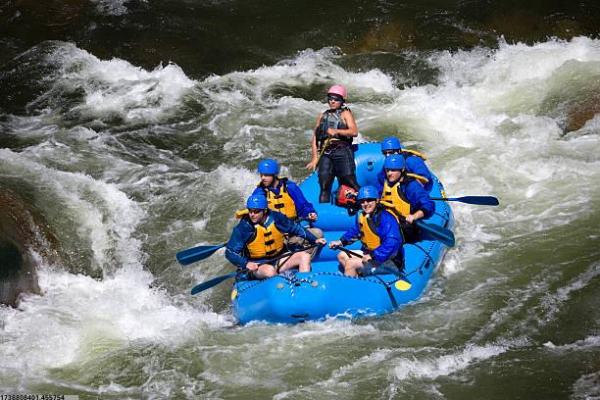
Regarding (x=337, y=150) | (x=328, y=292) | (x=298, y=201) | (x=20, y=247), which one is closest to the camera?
(x=328, y=292)

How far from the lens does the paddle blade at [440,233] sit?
7.41m

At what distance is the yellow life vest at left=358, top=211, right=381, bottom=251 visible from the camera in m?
7.10

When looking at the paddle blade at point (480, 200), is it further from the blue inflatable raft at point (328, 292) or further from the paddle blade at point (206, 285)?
the paddle blade at point (206, 285)

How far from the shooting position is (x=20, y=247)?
7.93 metres

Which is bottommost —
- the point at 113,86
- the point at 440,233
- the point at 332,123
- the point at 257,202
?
the point at 440,233

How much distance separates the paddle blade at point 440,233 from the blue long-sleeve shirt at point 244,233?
122cm

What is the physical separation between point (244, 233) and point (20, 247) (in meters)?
2.41

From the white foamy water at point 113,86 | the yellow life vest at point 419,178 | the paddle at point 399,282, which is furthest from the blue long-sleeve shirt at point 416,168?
the white foamy water at point 113,86

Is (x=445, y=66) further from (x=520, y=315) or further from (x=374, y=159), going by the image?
(x=520, y=315)

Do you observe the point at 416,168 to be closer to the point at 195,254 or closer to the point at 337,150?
the point at 337,150

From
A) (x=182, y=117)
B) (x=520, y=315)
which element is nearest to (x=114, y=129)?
(x=182, y=117)

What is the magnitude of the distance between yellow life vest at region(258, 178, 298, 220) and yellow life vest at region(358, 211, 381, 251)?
71 centimetres

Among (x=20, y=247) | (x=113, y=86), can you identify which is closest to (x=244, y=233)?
(x=20, y=247)

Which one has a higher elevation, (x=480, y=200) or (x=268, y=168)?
(x=268, y=168)
